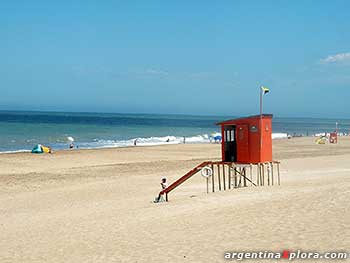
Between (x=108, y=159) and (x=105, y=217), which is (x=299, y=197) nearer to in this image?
(x=105, y=217)

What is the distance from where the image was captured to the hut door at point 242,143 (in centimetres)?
1878

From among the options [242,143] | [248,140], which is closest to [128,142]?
[242,143]

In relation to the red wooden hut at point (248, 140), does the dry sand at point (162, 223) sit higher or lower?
lower

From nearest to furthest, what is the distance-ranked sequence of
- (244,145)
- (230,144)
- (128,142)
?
(244,145)
(230,144)
(128,142)

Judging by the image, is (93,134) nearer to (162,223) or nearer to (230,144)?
(230,144)

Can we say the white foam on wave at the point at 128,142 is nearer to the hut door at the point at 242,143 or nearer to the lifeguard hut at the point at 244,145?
the lifeguard hut at the point at 244,145

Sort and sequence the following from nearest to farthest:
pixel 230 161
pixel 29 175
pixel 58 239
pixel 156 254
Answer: pixel 156 254 < pixel 58 239 < pixel 230 161 < pixel 29 175

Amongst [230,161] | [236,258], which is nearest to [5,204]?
[230,161]

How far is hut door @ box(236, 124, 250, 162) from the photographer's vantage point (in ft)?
61.6

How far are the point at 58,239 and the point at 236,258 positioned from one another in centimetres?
482

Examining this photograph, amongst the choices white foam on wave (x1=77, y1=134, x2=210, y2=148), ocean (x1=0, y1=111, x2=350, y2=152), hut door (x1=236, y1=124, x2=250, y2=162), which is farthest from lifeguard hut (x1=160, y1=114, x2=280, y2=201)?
white foam on wave (x1=77, y1=134, x2=210, y2=148)

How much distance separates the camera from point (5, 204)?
704 inches

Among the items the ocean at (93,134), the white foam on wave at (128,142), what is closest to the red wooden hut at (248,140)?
the ocean at (93,134)

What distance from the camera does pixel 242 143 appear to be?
18875mm
